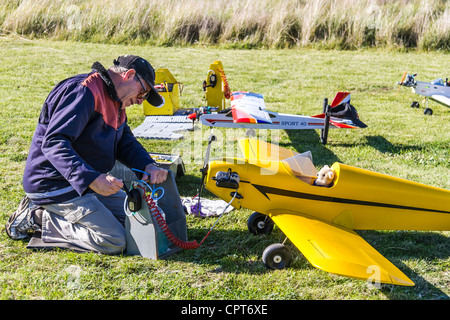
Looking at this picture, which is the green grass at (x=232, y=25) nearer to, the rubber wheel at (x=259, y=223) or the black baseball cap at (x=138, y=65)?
the rubber wheel at (x=259, y=223)

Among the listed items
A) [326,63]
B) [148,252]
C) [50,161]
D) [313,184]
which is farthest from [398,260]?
[326,63]

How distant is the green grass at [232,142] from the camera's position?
11.8 ft

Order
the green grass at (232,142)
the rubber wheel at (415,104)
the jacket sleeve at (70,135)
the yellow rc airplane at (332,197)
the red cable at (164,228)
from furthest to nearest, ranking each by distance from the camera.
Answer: the rubber wheel at (415,104) < the yellow rc airplane at (332,197) < the red cable at (164,228) < the green grass at (232,142) < the jacket sleeve at (70,135)

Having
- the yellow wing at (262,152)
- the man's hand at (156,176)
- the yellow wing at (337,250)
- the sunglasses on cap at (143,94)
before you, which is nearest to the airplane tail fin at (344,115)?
the yellow wing at (262,152)

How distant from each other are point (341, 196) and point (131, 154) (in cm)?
210

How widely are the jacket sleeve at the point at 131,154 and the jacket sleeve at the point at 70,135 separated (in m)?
0.77

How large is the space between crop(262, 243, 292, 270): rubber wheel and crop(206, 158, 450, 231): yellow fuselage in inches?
16.3

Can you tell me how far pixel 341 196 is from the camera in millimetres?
4188

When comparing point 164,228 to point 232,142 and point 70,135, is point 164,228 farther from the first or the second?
point 232,142

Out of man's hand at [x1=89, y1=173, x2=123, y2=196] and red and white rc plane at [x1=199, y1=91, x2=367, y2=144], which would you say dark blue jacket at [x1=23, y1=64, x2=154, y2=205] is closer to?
man's hand at [x1=89, y1=173, x2=123, y2=196]

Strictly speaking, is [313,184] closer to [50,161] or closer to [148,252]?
[148,252]

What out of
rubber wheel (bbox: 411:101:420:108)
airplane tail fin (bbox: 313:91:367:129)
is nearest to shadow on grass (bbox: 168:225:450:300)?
airplane tail fin (bbox: 313:91:367:129)

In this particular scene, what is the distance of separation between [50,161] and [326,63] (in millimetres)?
11680

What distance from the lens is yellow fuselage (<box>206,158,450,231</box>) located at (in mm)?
4172
